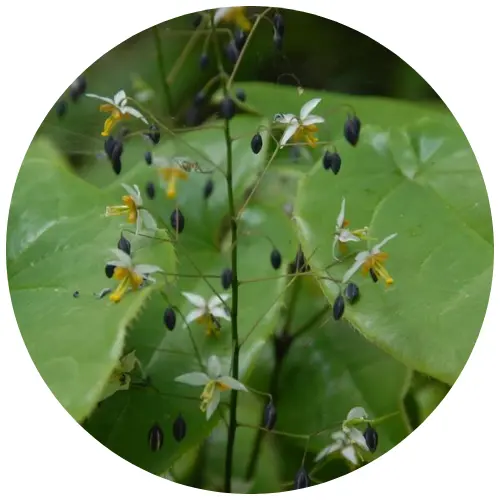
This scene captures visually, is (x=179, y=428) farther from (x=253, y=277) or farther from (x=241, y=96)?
(x=241, y=96)

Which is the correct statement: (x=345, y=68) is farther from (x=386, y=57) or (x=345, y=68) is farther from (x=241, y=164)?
(x=241, y=164)

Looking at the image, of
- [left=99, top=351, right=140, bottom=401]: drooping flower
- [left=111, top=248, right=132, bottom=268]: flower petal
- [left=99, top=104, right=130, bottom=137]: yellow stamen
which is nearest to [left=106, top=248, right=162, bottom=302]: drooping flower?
[left=111, top=248, right=132, bottom=268]: flower petal

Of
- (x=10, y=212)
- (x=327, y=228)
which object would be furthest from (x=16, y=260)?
(x=327, y=228)

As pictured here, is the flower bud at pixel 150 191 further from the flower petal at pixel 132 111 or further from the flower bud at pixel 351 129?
the flower bud at pixel 351 129

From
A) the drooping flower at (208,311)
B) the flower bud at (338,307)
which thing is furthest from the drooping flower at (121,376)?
the flower bud at (338,307)

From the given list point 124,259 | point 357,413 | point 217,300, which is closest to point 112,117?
point 124,259
